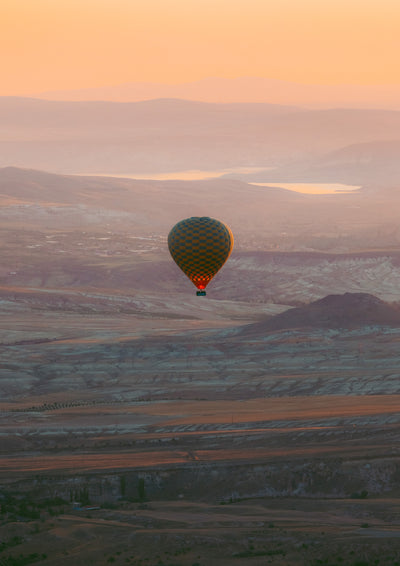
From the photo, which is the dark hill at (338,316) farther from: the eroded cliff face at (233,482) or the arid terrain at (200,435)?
the eroded cliff face at (233,482)

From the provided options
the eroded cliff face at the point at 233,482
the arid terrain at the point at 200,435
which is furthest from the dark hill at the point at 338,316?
the eroded cliff face at the point at 233,482

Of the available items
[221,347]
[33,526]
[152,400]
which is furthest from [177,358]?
[33,526]

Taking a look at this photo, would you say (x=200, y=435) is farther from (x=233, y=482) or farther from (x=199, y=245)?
(x=199, y=245)

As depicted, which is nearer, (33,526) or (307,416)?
(33,526)

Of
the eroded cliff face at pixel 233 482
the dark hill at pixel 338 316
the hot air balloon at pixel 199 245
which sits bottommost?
the eroded cliff face at pixel 233 482

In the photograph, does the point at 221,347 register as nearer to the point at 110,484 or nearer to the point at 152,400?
the point at 152,400

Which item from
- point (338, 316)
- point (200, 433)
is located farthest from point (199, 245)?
point (338, 316)
